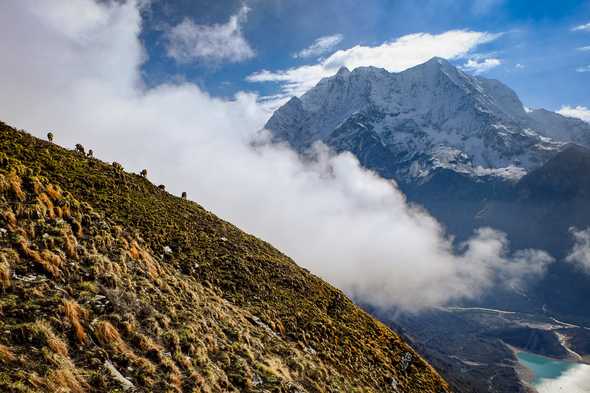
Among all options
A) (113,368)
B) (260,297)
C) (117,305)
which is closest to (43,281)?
(117,305)

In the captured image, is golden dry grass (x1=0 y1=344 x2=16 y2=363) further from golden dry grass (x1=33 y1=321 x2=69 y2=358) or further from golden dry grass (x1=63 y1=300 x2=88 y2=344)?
golden dry grass (x1=63 y1=300 x2=88 y2=344)

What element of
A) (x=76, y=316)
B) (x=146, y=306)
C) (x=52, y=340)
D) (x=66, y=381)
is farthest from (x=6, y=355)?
(x=146, y=306)

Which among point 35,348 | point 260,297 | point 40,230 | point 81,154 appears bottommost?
point 35,348

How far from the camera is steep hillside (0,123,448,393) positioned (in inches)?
862

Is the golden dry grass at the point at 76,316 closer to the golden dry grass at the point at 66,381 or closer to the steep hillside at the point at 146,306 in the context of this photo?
the steep hillside at the point at 146,306

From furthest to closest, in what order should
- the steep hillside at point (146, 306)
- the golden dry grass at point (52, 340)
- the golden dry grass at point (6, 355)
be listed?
the steep hillside at point (146, 306) < the golden dry grass at point (52, 340) < the golden dry grass at point (6, 355)

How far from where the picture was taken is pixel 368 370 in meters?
44.4

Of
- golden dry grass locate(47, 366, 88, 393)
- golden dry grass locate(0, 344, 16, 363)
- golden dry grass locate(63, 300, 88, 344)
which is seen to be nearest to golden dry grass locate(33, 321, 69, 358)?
golden dry grass locate(63, 300, 88, 344)

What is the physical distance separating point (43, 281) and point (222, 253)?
29446mm

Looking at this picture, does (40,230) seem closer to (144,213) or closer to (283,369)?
(283,369)

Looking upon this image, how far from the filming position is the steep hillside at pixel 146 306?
71.9ft

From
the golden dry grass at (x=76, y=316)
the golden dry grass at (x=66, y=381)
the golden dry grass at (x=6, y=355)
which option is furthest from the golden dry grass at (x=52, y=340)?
the golden dry grass at (x=6, y=355)

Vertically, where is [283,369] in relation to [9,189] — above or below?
below

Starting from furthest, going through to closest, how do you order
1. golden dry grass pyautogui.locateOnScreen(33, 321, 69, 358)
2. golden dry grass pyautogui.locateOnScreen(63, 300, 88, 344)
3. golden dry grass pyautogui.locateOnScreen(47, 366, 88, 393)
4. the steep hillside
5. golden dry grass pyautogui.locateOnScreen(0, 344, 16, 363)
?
golden dry grass pyautogui.locateOnScreen(63, 300, 88, 344) < the steep hillside < golden dry grass pyautogui.locateOnScreen(33, 321, 69, 358) < golden dry grass pyautogui.locateOnScreen(0, 344, 16, 363) < golden dry grass pyautogui.locateOnScreen(47, 366, 88, 393)
